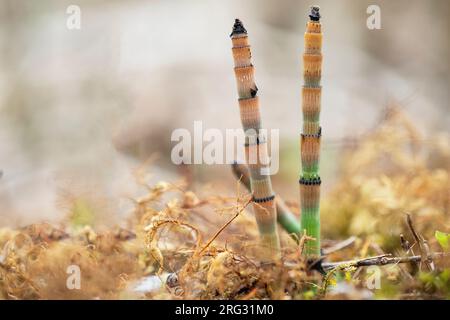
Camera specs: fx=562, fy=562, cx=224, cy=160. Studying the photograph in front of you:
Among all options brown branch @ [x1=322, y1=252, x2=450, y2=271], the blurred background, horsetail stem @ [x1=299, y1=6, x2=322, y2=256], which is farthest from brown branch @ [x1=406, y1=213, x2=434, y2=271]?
the blurred background

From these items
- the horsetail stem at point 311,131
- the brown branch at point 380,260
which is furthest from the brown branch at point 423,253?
the horsetail stem at point 311,131

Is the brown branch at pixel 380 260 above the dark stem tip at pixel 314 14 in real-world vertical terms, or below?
below

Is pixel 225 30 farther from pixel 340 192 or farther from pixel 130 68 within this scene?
pixel 340 192

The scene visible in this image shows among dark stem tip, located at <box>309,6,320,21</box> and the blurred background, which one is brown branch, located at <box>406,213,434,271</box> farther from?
the blurred background

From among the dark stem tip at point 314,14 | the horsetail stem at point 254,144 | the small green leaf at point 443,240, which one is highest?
the dark stem tip at point 314,14

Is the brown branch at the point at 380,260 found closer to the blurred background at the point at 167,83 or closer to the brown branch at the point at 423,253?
the brown branch at the point at 423,253

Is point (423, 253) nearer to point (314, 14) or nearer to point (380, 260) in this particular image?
point (380, 260)
